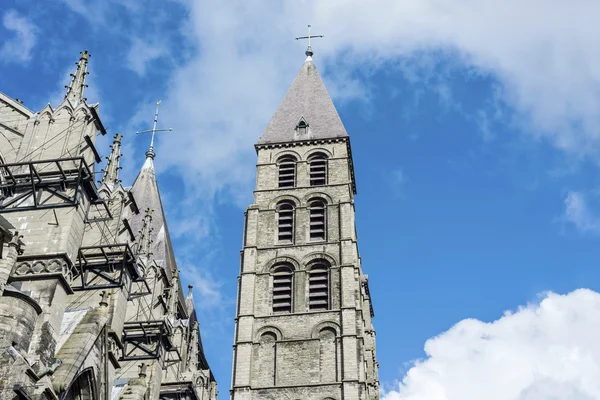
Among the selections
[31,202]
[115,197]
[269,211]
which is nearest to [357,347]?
[269,211]

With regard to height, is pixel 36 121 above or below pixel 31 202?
above

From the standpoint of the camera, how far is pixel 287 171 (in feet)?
147

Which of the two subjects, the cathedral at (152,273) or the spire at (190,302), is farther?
the spire at (190,302)

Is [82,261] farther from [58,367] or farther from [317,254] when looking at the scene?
[317,254]

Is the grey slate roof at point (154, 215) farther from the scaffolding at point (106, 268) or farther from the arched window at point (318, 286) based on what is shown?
the scaffolding at point (106, 268)

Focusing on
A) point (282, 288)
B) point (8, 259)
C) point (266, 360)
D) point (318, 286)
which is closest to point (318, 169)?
point (318, 286)

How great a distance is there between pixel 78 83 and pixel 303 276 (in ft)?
65.6

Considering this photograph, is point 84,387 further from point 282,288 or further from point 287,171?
point 287,171

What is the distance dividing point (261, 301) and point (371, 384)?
7.41m

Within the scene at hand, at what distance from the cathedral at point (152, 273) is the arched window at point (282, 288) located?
2.3 inches

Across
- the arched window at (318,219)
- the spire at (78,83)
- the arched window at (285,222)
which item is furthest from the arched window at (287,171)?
the spire at (78,83)

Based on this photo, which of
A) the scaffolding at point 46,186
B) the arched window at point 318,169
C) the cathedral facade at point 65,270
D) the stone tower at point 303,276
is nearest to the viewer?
the cathedral facade at point 65,270

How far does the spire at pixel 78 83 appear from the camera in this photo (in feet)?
68.9

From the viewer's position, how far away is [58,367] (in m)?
16.0
